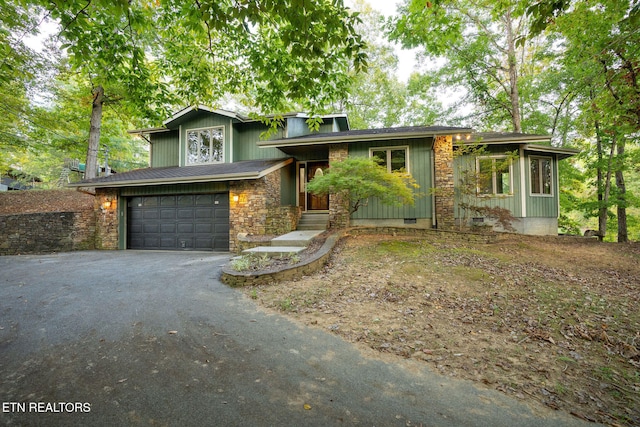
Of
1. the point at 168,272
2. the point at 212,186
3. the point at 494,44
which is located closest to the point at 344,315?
the point at 168,272

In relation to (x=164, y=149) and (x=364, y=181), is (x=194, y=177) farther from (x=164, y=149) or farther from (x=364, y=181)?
(x=364, y=181)

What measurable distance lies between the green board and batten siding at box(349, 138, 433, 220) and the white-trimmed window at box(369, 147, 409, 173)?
5.8 inches

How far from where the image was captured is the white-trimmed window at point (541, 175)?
10656mm

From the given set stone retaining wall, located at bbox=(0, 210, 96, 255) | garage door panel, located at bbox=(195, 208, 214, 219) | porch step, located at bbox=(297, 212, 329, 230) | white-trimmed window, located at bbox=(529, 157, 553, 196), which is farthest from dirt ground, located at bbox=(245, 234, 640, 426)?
stone retaining wall, located at bbox=(0, 210, 96, 255)

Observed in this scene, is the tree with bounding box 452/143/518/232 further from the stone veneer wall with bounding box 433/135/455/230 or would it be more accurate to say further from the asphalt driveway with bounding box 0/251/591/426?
the asphalt driveway with bounding box 0/251/591/426

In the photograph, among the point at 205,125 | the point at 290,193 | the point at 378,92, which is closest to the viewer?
the point at 290,193

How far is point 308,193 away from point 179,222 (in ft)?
17.3

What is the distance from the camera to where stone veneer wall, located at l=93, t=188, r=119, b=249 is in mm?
10461

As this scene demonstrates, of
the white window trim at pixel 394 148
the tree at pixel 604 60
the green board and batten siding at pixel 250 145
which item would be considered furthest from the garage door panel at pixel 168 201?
the tree at pixel 604 60

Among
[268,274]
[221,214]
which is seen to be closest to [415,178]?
[268,274]

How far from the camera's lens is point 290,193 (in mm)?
11547

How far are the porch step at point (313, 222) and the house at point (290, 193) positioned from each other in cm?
9

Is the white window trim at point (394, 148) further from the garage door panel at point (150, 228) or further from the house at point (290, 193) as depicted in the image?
the garage door panel at point (150, 228)

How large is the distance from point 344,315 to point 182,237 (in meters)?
8.57
